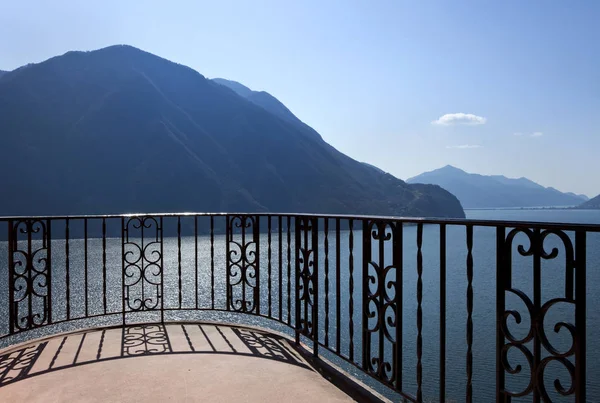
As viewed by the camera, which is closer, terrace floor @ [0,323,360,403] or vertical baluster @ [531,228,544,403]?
vertical baluster @ [531,228,544,403]

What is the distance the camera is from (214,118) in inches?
4240

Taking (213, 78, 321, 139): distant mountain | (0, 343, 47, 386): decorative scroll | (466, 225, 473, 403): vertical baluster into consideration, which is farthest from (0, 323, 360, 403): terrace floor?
(213, 78, 321, 139): distant mountain

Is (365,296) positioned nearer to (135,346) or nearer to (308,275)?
(308,275)

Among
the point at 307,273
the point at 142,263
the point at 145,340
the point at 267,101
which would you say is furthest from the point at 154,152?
the point at 267,101

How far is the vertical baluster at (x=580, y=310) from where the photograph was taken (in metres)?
1.48

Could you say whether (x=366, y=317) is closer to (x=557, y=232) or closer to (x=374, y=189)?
(x=557, y=232)

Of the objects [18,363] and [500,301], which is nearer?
[500,301]

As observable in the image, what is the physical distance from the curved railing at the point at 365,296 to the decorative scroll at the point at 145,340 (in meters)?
0.19

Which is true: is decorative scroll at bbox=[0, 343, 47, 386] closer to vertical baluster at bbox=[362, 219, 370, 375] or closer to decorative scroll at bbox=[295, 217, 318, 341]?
decorative scroll at bbox=[295, 217, 318, 341]

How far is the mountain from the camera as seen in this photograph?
7162 centimetres

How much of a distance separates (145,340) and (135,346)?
158mm

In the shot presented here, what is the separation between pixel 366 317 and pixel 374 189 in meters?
110

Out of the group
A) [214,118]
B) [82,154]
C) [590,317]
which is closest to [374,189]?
[214,118]

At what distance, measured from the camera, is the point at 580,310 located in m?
1.50
